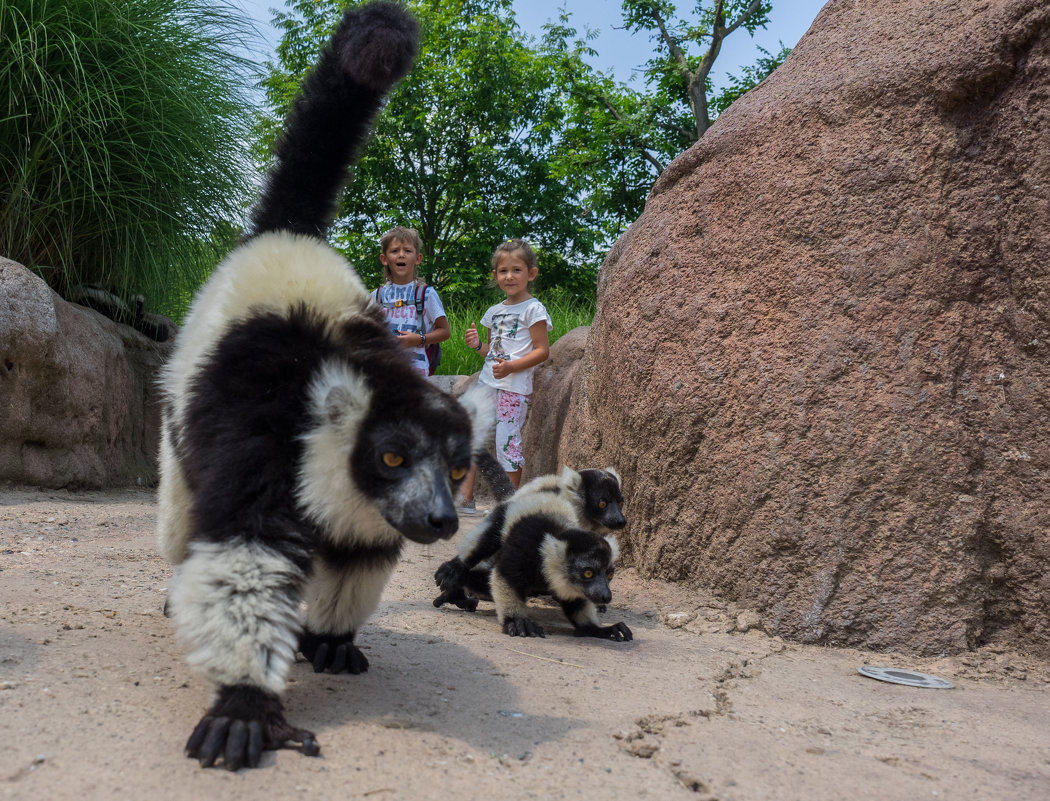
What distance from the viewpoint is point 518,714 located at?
9.64ft

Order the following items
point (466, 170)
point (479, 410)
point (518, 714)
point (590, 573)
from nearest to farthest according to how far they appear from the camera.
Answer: point (518, 714) < point (479, 410) < point (590, 573) < point (466, 170)

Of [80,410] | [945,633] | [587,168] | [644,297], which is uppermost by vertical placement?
[587,168]

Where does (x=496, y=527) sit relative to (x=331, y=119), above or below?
below

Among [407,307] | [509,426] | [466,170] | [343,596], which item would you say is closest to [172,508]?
[343,596]

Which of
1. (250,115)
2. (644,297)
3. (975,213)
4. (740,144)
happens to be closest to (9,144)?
(250,115)

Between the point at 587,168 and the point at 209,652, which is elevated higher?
the point at 587,168

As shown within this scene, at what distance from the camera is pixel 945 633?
12.9 feet

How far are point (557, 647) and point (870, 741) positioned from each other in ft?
5.17

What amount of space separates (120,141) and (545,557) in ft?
17.3

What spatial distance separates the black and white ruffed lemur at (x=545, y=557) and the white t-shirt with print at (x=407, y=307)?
7.25ft

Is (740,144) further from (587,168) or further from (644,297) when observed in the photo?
(587,168)

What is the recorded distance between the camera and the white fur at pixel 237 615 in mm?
2453

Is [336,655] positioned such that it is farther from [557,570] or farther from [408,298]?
[408,298]

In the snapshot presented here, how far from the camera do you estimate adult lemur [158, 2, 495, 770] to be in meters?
2.48
